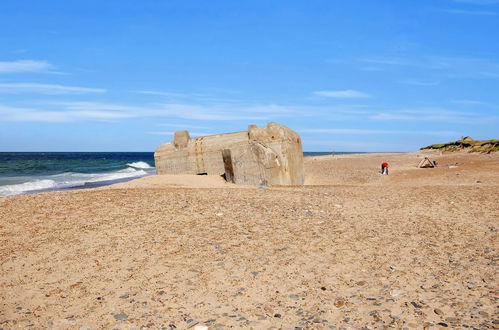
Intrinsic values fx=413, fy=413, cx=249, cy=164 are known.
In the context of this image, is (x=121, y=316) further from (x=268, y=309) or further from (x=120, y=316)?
(x=268, y=309)

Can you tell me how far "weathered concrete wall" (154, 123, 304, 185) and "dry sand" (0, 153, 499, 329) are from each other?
14.8ft

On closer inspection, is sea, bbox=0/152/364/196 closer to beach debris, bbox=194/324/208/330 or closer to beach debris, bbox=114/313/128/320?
beach debris, bbox=114/313/128/320

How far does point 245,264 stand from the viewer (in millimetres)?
4902

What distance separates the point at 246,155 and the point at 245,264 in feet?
28.3

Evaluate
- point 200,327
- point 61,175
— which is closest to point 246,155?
point 200,327

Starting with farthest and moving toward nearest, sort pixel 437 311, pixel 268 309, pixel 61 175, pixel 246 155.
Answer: pixel 61 175
pixel 246 155
pixel 268 309
pixel 437 311

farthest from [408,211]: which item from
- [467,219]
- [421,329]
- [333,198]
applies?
[421,329]

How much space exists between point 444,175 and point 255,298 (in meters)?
14.4

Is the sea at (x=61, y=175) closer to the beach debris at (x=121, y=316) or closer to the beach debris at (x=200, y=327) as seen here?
the beach debris at (x=121, y=316)

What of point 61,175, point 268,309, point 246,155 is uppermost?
point 246,155

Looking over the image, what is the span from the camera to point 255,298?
398cm

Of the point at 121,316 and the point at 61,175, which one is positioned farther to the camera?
the point at 61,175

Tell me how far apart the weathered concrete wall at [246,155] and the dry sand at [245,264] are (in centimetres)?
450

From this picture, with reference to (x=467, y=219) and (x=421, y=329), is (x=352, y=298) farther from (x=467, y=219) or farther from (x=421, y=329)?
(x=467, y=219)
